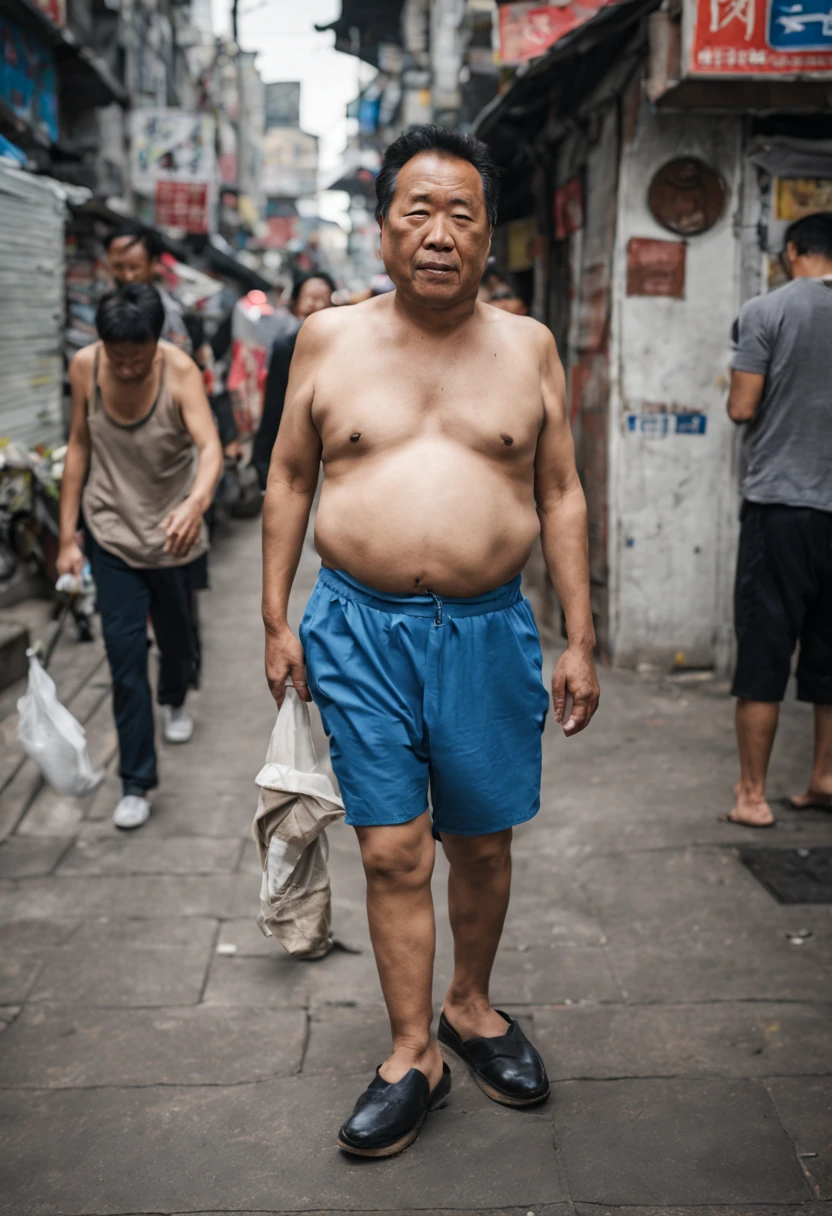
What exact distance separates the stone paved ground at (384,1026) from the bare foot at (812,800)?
130 mm

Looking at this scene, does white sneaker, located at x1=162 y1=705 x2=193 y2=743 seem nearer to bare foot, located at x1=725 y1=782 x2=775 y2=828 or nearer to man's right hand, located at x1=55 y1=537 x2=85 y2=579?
man's right hand, located at x1=55 y1=537 x2=85 y2=579

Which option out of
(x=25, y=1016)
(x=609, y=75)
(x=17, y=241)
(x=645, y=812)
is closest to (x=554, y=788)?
(x=645, y=812)

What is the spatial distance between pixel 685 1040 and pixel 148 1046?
4.47 ft

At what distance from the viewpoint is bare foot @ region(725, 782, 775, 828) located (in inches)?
173

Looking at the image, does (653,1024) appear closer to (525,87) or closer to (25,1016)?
(25,1016)

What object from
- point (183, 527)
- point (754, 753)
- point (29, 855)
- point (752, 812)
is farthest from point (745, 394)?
point (29, 855)

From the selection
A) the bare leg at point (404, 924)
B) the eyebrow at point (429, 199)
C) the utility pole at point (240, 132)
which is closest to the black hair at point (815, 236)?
the eyebrow at point (429, 199)

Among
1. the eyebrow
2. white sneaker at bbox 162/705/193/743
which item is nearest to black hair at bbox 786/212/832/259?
the eyebrow

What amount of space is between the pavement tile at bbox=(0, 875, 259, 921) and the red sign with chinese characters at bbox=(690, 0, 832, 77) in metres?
3.96

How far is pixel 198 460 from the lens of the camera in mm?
4566

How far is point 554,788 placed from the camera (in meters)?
4.86

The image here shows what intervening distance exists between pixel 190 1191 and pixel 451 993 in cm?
80

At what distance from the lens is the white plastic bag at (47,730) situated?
4.05m

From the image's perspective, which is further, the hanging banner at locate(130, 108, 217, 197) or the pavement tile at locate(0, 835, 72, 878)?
the hanging banner at locate(130, 108, 217, 197)
